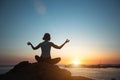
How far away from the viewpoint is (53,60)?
52.4ft

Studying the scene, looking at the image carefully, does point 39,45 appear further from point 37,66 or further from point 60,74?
point 60,74

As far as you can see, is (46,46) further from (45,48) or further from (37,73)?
(37,73)

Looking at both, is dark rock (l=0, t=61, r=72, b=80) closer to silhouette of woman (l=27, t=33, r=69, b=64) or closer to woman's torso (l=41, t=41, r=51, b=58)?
silhouette of woman (l=27, t=33, r=69, b=64)

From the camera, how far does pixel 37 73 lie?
15.2 m

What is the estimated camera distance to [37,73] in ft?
50.0

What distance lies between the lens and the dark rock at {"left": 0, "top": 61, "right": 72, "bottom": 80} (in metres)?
15.1

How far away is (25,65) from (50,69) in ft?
6.59

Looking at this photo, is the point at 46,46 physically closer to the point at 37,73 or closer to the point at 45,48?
the point at 45,48

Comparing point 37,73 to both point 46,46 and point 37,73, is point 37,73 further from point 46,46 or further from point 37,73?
point 46,46

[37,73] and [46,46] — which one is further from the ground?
[46,46]

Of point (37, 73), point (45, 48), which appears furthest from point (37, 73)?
point (45, 48)

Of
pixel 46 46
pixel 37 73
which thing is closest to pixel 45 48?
pixel 46 46

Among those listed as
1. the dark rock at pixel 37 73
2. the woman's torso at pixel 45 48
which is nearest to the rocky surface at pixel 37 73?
the dark rock at pixel 37 73

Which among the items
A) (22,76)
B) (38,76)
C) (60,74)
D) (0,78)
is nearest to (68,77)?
(60,74)
